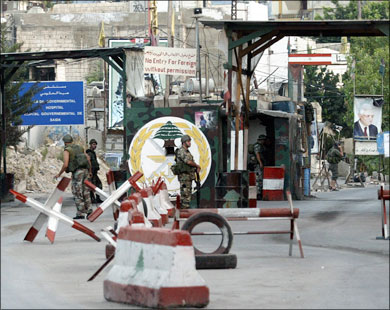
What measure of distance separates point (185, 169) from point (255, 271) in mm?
9720

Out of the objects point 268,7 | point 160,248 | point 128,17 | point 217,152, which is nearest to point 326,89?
point 268,7

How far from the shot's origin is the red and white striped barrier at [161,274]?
9102 millimetres

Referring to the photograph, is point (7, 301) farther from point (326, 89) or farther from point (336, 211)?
point (326, 89)

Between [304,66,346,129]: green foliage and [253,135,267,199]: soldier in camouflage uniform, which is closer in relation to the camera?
[253,135,267,199]: soldier in camouflage uniform

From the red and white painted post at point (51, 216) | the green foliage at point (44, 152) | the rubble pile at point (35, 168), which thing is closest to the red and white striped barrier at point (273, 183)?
the rubble pile at point (35, 168)

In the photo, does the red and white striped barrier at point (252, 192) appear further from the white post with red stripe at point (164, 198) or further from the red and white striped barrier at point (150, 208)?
the red and white striped barrier at point (150, 208)

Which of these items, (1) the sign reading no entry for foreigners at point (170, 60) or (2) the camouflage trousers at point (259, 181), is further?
(2) the camouflage trousers at point (259, 181)

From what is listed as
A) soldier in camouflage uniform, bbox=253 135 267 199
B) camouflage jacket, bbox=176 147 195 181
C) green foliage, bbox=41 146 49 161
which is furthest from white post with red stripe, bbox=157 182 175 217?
green foliage, bbox=41 146 49 161

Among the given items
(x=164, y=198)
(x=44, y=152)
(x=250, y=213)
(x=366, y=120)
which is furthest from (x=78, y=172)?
(x=366, y=120)

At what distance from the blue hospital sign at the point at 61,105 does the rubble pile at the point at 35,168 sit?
1.52 m

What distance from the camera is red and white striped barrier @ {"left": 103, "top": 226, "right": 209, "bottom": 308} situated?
910cm

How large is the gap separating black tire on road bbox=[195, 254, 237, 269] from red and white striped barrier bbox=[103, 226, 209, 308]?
2949mm

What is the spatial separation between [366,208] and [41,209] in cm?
1093

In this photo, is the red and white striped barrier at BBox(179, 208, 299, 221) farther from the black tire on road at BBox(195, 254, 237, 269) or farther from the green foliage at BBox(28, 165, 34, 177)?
Answer: the green foliage at BBox(28, 165, 34, 177)
